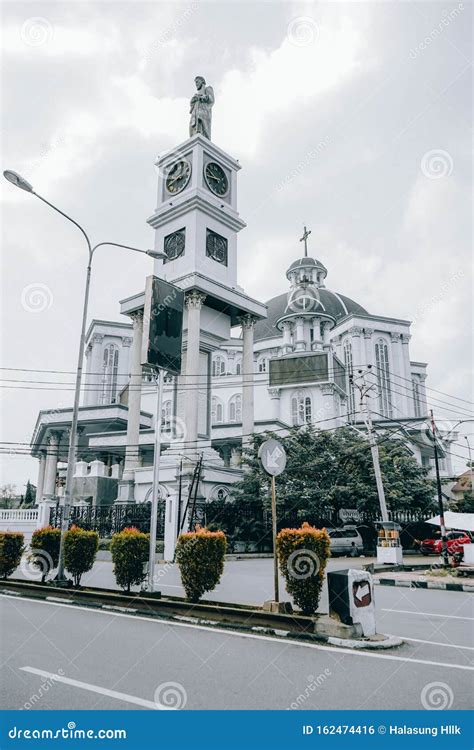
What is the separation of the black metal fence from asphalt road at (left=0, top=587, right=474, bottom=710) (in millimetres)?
15076

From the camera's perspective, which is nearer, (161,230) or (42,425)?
(161,230)

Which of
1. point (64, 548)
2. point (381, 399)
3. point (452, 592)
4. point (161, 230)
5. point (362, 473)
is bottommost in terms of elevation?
point (452, 592)

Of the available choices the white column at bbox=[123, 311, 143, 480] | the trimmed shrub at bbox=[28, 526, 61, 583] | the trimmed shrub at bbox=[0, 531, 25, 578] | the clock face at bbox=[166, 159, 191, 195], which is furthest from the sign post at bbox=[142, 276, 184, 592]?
the clock face at bbox=[166, 159, 191, 195]

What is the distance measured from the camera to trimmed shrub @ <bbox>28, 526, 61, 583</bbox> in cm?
1293

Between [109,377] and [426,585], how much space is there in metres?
47.5

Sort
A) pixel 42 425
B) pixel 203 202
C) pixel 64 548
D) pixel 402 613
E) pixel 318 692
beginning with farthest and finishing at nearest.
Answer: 1. pixel 42 425
2. pixel 203 202
3. pixel 64 548
4. pixel 402 613
5. pixel 318 692

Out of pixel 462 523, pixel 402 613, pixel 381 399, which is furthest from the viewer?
pixel 381 399

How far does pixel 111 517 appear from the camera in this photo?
2409 cm

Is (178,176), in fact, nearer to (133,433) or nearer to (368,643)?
(133,433)

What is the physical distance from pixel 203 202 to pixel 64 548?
933 inches

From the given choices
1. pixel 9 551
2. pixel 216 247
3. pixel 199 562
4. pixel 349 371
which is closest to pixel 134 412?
pixel 216 247

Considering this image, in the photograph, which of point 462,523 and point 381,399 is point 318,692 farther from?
point 381,399

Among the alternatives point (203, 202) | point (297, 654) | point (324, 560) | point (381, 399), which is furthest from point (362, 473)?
point (381, 399)
